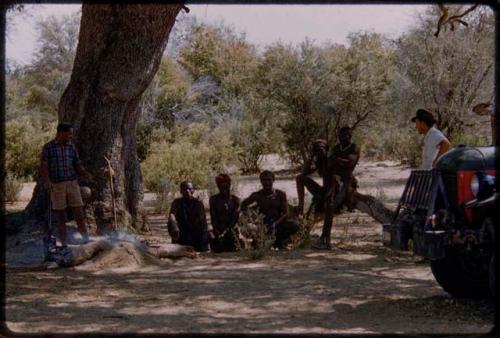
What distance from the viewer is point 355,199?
1057 centimetres

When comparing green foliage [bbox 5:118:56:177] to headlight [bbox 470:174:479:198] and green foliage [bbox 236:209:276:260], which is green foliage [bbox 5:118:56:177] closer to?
green foliage [bbox 236:209:276:260]

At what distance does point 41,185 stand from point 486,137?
1472cm

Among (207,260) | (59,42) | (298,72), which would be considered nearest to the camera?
(207,260)

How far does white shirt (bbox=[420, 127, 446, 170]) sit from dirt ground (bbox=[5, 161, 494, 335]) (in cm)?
124

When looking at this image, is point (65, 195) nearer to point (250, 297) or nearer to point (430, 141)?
point (250, 297)

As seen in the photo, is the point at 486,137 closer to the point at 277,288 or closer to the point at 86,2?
the point at 86,2

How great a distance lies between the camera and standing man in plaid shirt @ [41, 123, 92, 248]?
9.38m

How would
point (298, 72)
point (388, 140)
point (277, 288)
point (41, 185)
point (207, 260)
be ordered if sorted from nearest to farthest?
point (277, 288) < point (207, 260) < point (41, 185) < point (298, 72) < point (388, 140)

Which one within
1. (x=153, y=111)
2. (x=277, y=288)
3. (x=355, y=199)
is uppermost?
(x=153, y=111)

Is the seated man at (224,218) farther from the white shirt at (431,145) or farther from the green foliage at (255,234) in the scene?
the white shirt at (431,145)

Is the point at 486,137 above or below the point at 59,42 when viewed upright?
below

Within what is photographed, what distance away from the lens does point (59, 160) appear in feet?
31.0

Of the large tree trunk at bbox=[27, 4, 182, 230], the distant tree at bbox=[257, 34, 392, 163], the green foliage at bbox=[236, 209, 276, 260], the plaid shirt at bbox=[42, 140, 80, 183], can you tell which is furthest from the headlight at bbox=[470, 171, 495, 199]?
the distant tree at bbox=[257, 34, 392, 163]

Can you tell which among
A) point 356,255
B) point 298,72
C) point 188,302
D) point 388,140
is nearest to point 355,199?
point 356,255
